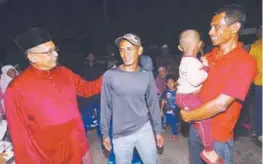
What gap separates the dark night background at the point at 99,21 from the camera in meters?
11.8

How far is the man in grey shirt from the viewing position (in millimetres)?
3604

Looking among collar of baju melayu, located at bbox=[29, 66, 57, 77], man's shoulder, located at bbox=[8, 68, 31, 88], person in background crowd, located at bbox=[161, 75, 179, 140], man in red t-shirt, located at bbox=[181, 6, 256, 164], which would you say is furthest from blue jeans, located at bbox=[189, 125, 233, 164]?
person in background crowd, located at bbox=[161, 75, 179, 140]

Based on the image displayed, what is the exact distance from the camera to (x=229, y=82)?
111 inches

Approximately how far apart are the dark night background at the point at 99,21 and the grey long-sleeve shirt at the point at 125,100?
8801 mm

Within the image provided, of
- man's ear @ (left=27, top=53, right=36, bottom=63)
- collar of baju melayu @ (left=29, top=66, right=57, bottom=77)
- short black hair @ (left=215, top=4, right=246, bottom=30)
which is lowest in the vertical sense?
collar of baju melayu @ (left=29, top=66, right=57, bottom=77)

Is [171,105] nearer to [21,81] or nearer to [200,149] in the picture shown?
[200,149]

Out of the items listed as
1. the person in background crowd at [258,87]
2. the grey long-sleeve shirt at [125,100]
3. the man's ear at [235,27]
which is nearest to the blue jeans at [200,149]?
the grey long-sleeve shirt at [125,100]

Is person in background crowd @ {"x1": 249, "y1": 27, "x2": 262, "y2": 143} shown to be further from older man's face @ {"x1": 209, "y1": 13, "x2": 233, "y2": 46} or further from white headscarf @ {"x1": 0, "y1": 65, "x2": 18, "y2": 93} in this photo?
white headscarf @ {"x1": 0, "y1": 65, "x2": 18, "y2": 93}

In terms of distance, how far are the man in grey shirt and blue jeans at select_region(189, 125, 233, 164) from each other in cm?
55

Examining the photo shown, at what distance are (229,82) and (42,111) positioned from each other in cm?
182

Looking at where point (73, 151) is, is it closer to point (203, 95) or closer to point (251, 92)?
point (203, 95)

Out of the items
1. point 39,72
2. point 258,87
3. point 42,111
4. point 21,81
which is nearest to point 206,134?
point 42,111

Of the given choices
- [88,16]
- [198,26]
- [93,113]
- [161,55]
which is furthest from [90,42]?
[93,113]

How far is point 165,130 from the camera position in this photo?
7.25m
